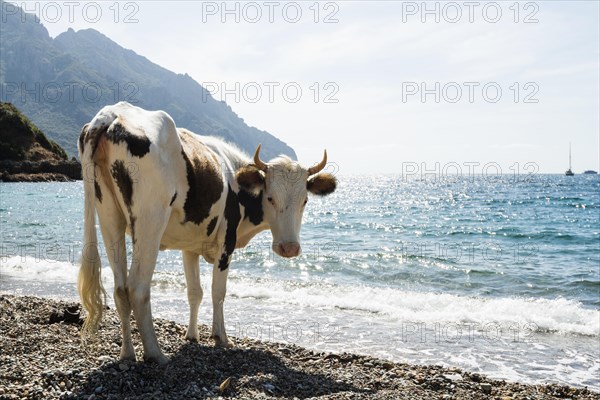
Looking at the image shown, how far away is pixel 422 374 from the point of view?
7.44 metres

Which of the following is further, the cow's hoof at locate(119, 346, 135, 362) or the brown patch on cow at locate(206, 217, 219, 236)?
the brown patch on cow at locate(206, 217, 219, 236)

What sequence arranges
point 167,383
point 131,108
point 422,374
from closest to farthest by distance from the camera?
point 167,383
point 131,108
point 422,374

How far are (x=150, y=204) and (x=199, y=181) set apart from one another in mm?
930

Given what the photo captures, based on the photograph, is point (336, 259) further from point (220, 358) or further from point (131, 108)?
point (131, 108)

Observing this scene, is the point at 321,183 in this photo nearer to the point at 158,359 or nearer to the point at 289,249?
the point at 289,249

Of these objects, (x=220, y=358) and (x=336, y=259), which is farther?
(x=336, y=259)

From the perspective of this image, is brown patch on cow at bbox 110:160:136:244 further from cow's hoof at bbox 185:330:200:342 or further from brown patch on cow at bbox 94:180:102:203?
cow's hoof at bbox 185:330:200:342

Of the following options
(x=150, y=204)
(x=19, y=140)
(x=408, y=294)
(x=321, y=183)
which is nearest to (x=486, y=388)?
(x=321, y=183)

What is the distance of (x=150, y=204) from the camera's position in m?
5.51

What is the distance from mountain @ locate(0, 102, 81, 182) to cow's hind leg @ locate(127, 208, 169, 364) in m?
97.4

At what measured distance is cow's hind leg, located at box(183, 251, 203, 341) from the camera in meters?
7.46

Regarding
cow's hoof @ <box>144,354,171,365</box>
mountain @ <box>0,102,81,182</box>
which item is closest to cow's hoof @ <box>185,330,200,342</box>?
cow's hoof @ <box>144,354,171,365</box>

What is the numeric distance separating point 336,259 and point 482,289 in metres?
6.10

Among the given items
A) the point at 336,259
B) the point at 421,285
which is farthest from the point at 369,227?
the point at 421,285
